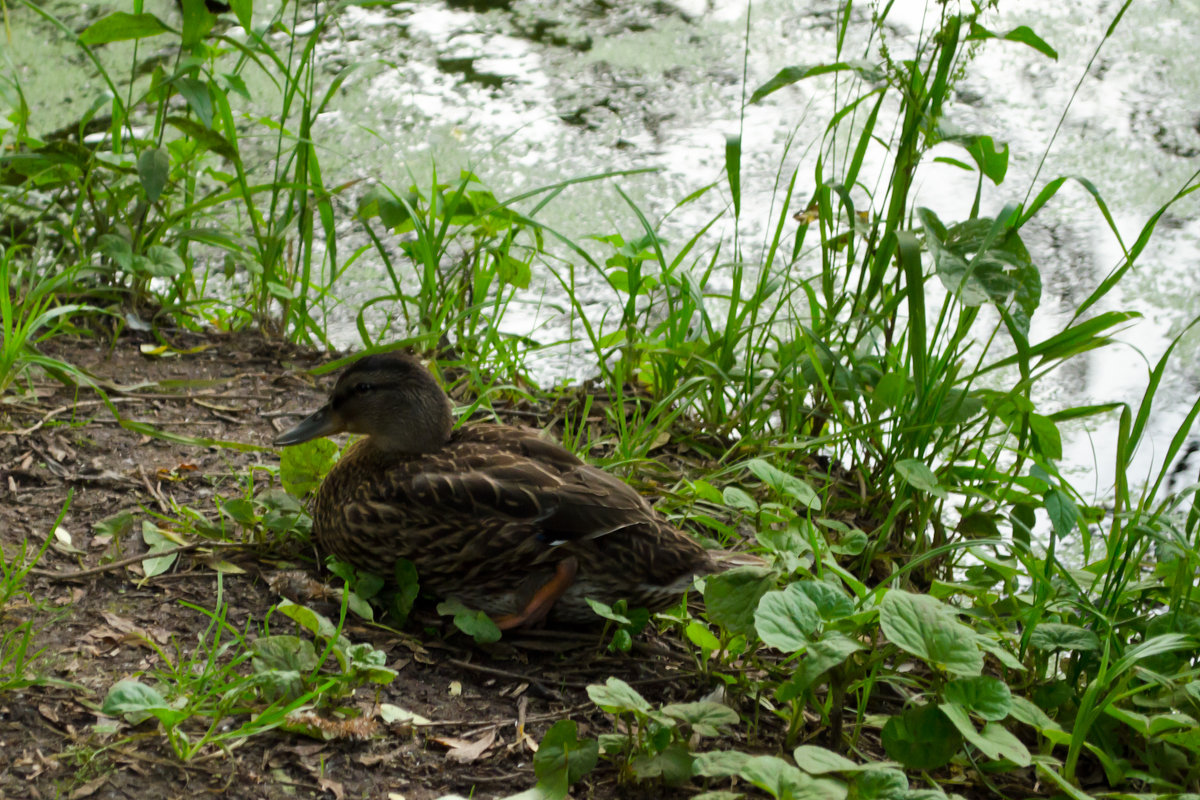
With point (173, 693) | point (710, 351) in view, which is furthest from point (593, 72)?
point (173, 693)

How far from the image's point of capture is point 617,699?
7.04 feet

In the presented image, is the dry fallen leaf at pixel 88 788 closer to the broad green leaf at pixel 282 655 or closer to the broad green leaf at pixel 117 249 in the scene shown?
the broad green leaf at pixel 282 655

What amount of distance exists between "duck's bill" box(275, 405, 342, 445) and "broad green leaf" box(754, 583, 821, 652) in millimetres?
1308

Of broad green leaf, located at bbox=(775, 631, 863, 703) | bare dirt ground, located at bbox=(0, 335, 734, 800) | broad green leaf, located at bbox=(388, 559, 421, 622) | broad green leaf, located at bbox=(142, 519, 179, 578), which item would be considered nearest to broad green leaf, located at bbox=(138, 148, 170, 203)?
bare dirt ground, located at bbox=(0, 335, 734, 800)

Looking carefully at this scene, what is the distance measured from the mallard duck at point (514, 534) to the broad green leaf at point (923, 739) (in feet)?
2.19

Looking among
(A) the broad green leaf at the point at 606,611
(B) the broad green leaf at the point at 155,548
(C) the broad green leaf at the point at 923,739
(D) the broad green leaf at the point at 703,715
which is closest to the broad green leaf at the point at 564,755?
(D) the broad green leaf at the point at 703,715

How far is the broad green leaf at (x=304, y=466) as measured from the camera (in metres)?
3.05

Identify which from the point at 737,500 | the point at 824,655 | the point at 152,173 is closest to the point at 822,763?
the point at 824,655

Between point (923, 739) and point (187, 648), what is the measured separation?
1.53 metres

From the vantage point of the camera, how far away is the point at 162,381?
3504mm

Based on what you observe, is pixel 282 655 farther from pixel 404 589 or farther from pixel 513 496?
pixel 513 496

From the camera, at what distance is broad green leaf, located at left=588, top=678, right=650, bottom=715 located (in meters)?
2.13

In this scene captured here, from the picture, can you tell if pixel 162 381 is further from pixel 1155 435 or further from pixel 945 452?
pixel 1155 435

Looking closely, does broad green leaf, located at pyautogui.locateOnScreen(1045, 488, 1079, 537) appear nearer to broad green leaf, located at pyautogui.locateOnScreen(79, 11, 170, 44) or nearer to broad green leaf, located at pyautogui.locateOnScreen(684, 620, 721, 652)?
broad green leaf, located at pyautogui.locateOnScreen(684, 620, 721, 652)
